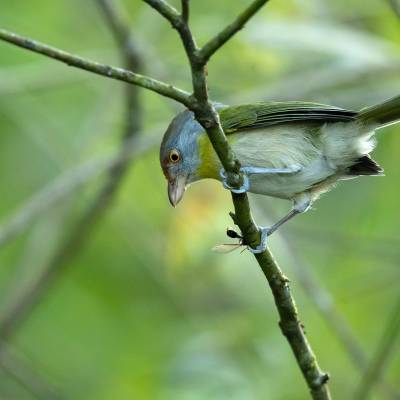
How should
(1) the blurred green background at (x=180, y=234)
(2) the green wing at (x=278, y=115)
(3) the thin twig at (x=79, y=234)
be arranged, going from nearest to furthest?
(2) the green wing at (x=278, y=115) → (1) the blurred green background at (x=180, y=234) → (3) the thin twig at (x=79, y=234)

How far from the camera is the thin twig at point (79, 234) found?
7090 mm

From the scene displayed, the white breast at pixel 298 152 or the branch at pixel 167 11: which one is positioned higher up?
the white breast at pixel 298 152

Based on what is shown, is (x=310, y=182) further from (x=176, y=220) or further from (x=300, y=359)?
(x=176, y=220)

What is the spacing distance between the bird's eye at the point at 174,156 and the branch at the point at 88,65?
1725 millimetres

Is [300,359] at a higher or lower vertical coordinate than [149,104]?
lower

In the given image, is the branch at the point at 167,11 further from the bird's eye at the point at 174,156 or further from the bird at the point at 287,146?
the bird's eye at the point at 174,156

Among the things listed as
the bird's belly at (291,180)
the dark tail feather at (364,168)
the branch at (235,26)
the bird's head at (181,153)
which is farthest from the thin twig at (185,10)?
the dark tail feather at (364,168)

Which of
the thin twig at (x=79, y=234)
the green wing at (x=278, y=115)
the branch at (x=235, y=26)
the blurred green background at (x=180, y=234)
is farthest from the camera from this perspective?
the thin twig at (x=79, y=234)

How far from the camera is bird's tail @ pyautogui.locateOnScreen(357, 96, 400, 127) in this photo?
470 cm

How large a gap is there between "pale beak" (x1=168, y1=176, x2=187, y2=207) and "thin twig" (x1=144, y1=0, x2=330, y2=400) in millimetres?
1170

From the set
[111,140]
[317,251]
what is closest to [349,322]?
[317,251]

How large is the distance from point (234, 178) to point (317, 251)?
5955 mm

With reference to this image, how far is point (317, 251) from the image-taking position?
31.2ft

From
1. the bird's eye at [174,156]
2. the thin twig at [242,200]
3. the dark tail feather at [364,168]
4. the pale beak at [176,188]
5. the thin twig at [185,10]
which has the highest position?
the bird's eye at [174,156]
